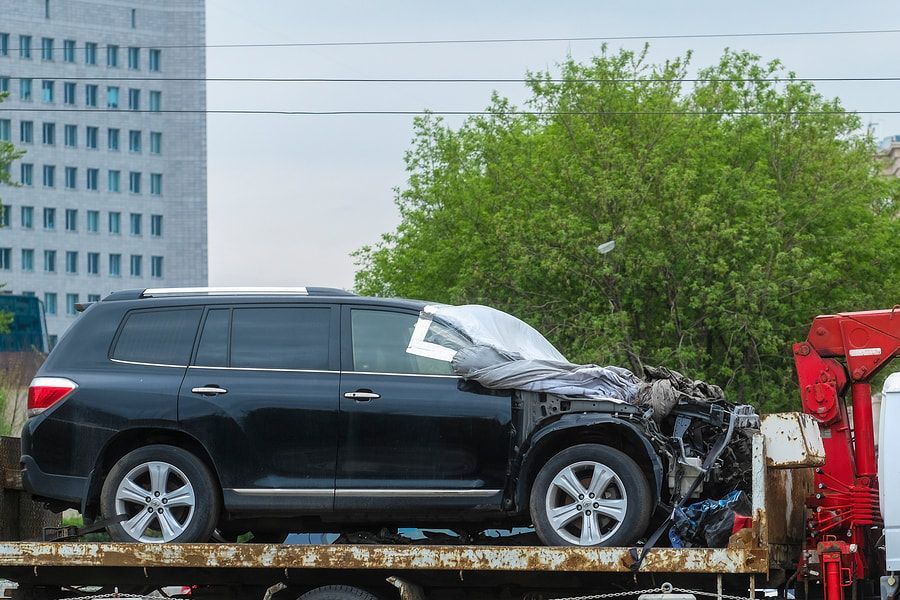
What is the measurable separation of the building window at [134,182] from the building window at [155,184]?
972mm

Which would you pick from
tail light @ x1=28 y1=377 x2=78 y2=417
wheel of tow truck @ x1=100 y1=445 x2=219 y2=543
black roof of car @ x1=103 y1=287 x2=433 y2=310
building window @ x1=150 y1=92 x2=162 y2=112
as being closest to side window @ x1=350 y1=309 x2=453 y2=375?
black roof of car @ x1=103 y1=287 x2=433 y2=310

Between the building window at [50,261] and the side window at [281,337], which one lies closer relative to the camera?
the side window at [281,337]

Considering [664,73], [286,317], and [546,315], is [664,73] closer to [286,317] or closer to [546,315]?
[546,315]

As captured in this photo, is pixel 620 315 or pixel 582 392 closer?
pixel 582 392

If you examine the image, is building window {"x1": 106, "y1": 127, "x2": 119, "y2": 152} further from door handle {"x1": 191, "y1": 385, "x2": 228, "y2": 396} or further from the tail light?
door handle {"x1": 191, "y1": 385, "x2": 228, "y2": 396}

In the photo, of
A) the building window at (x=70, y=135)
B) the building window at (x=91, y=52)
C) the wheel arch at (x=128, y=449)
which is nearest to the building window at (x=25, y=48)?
the building window at (x=91, y=52)

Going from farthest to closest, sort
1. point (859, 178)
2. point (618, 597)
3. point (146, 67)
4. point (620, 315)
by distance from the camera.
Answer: point (146, 67) < point (859, 178) < point (620, 315) < point (618, 597)

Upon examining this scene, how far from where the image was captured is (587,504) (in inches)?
337

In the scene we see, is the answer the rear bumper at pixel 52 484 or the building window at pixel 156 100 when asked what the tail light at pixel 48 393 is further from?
the building window at pixel 156 100

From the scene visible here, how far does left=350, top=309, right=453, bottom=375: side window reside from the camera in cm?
884

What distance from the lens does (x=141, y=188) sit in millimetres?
105750

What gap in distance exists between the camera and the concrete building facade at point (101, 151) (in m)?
101

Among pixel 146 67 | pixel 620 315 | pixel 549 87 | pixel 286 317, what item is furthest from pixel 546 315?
pixel 146 67

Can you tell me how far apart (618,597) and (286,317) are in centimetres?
281
